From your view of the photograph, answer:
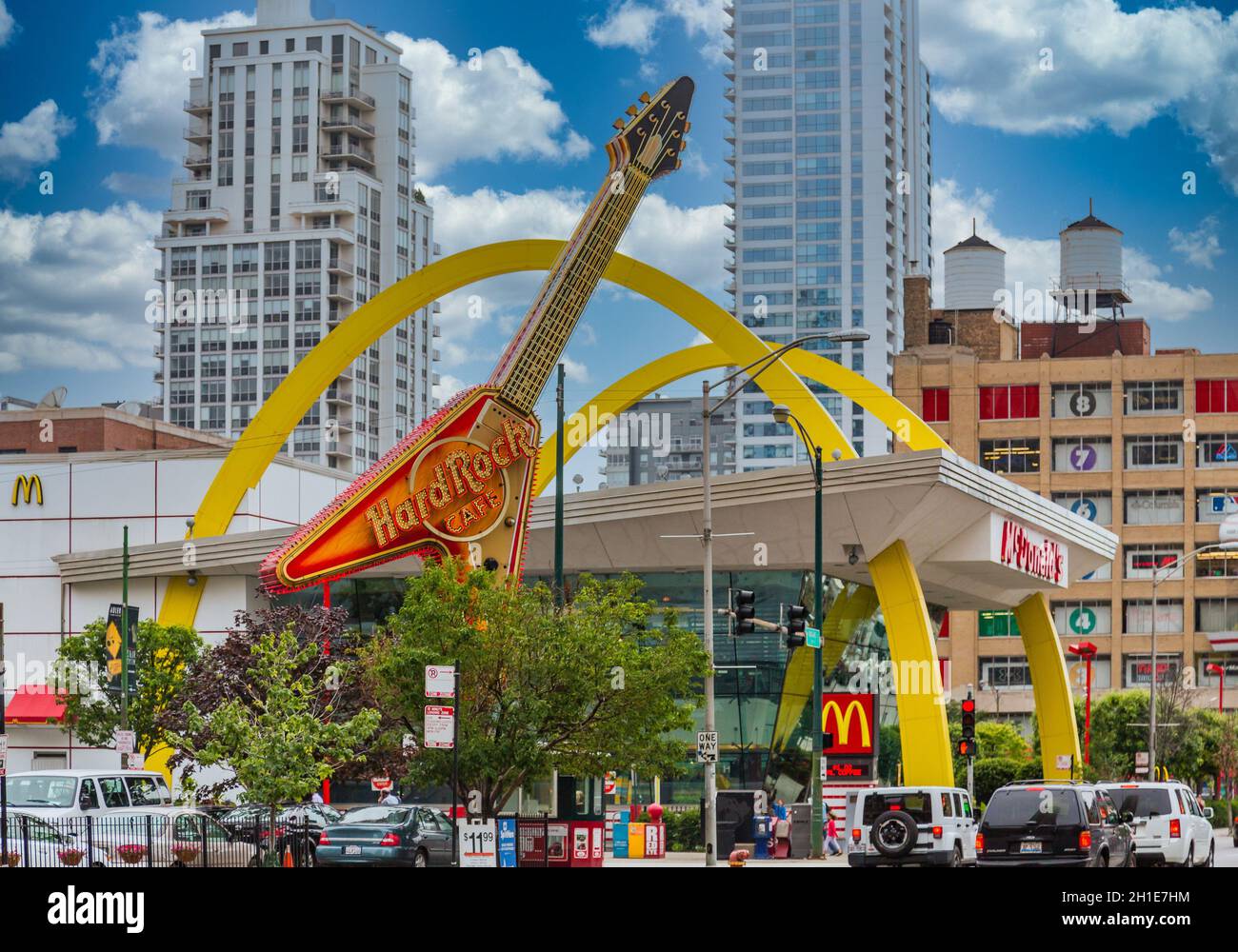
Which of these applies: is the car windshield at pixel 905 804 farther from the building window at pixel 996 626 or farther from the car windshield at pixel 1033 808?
the building window at pixel 996 626

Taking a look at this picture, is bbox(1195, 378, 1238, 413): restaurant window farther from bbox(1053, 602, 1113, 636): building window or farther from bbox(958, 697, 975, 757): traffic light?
bbox(958, 697, 975, 757): traffic light

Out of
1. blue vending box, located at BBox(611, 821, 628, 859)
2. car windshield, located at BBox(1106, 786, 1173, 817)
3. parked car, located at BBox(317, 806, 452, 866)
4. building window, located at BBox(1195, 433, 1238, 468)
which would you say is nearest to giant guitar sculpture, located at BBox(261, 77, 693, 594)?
blue vending box, located at BBox(611, 821, 628, 859)

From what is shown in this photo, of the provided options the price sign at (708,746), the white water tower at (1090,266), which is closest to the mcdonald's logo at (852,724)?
the price sign at (708,746)

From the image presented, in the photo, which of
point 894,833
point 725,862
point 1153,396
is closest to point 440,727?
point 894,833

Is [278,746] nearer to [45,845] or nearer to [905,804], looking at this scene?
[45,845]

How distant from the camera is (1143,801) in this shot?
108ft

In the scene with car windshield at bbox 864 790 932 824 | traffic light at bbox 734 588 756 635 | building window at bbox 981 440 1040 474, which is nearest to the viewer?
car windshield at bbox 864 790 932 824

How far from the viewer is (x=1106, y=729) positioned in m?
84.2

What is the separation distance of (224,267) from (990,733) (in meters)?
94.6

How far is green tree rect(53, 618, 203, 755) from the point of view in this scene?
50.4 meters

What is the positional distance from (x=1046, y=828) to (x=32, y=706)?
4049 cm

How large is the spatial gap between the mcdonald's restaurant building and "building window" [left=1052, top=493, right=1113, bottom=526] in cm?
4933
